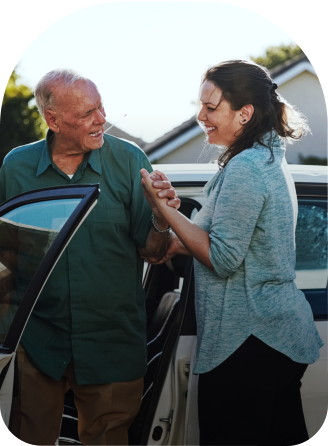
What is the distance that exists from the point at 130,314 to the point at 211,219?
2.08 ft

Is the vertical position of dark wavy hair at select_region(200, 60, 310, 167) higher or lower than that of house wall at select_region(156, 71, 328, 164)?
lower

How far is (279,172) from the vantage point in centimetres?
189

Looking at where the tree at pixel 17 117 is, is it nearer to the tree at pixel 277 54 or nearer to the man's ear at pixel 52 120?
the man's ear at pixel 52 120

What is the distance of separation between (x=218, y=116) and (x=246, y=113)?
111 millimetres

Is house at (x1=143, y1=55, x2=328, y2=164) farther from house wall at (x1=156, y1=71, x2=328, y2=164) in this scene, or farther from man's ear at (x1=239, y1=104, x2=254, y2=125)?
man's ear at (x1=239, y1=104, x2=254, y2=125)

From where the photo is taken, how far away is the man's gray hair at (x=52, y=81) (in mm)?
2248

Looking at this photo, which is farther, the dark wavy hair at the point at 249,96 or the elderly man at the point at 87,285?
the elderly man at the point at 87,285

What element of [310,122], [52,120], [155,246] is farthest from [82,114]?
[310,122]

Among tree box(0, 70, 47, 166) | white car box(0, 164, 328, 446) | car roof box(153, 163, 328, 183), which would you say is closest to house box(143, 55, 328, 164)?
tree box(0, 70, 47, 166)

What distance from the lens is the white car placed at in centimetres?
166

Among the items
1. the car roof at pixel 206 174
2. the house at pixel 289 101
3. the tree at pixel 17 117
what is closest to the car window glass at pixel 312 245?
the car roof at pixel 206 174

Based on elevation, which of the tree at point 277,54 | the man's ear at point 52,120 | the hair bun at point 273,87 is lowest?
the man's ear at point 52,120

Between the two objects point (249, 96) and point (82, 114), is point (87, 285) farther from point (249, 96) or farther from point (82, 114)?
point (249, 96)

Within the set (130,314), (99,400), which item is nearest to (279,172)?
(130,314)
